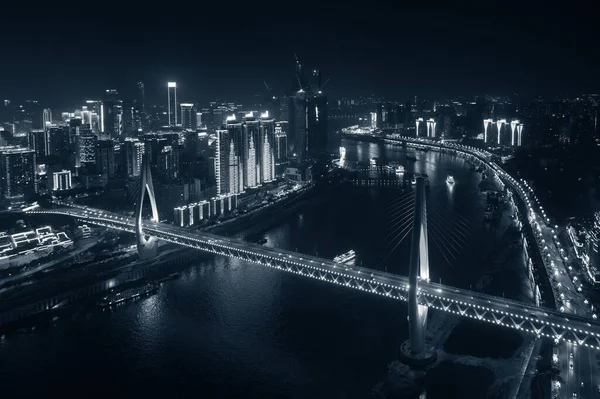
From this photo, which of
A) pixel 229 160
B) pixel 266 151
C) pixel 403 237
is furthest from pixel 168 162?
pixel 403 237

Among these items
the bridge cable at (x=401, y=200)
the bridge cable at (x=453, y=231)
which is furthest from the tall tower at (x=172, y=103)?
the bridge cable at (x=453, y=231)

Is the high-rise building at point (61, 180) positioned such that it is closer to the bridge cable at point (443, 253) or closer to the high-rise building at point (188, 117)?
the bridge cable at point (443, 253)

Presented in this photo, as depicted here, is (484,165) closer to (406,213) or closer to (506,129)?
(506,129)

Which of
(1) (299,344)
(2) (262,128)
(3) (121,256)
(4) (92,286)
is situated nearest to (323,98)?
(2) (262,128)

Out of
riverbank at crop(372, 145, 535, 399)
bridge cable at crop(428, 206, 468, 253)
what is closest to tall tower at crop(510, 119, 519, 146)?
bridge cable at crop(428, 206, 468, 253)

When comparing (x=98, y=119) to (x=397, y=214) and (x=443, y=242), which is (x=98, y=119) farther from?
(x=443, y=242)

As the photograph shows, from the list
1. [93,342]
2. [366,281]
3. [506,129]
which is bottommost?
[93,342]

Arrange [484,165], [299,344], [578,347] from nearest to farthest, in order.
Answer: [578,347]
[299,344]
[484,165]

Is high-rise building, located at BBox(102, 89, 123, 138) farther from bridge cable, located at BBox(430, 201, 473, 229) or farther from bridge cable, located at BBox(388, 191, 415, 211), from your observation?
bridge cable, located at BBox(430, 201, 473, 229)
